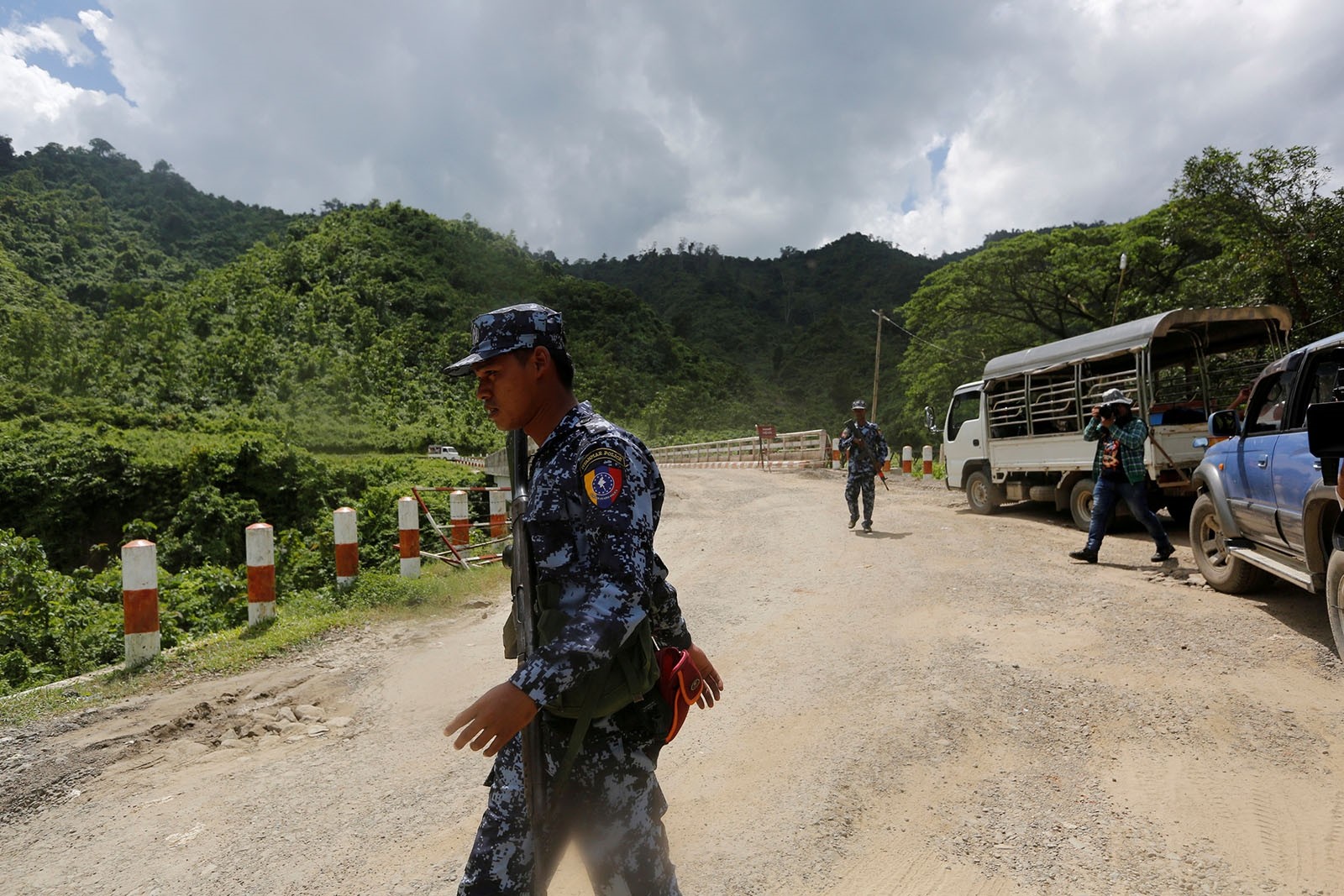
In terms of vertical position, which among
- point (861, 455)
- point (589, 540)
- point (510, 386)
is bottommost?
point (861, 455)

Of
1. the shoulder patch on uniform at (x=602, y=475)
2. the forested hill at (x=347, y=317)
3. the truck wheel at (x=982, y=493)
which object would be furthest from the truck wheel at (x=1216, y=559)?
the forested hill at (x=347, y=317)

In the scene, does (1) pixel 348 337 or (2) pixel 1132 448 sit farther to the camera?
(1) pixel 348 337

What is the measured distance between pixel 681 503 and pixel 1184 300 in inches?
533

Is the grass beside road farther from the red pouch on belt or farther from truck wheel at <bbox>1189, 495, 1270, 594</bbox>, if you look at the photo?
truck wheel at <bbox>1189, 495, 1270, 594</bbox>

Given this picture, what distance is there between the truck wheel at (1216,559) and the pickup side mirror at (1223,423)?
0.69m

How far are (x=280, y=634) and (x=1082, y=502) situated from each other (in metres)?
9.61

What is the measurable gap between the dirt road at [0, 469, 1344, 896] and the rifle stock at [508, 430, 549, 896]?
129cm

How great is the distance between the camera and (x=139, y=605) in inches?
209

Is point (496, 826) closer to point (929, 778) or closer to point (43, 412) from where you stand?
point (929, 778)

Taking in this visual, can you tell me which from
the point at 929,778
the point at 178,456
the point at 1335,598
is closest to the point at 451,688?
the point at 929,778

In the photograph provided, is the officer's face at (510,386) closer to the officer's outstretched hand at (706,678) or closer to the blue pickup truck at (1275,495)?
the officer's outstretched hand at (706,678)

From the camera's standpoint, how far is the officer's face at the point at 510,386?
1.80 metres

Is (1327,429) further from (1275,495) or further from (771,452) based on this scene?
(771,452)

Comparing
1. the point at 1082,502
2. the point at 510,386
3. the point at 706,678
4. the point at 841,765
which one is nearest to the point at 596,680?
the point at 706,678
